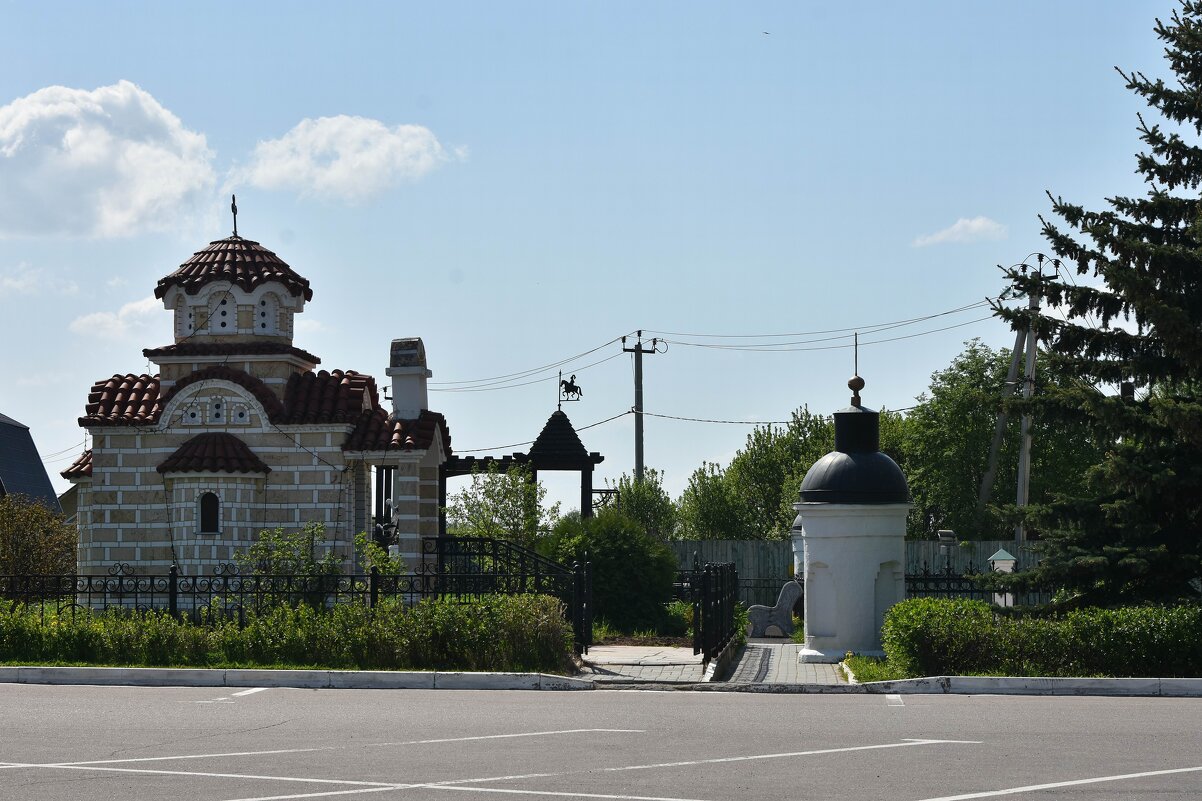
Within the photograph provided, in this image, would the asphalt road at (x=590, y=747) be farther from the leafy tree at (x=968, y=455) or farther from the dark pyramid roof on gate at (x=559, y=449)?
the leafy tree at (x=968, y=455)

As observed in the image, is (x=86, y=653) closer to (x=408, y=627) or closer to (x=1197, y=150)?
(x=408, y=627)

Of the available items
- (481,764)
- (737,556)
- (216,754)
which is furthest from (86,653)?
(737,556)

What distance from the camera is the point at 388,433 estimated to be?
24.5m

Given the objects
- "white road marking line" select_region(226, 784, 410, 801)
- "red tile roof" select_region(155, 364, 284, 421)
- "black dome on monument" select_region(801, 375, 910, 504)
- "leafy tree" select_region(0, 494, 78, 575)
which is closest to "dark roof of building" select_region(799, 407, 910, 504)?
"black dome on monument" select_region(801, 375, 910, 504)

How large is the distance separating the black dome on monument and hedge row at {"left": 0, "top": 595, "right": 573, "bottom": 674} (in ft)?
13.6

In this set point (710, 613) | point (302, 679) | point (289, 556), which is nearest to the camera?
point (302, 679)

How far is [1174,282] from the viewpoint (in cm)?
1775

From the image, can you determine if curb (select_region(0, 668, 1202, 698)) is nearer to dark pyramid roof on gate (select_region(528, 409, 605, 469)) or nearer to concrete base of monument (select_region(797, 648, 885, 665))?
concrete base of monument (select_region(797, 648, 885, 665))

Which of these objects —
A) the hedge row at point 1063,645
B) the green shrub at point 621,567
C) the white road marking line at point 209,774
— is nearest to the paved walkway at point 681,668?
the hedge row at point 1063,645

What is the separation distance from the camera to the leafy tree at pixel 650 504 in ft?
187

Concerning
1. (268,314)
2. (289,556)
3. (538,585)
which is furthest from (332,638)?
(268,314)

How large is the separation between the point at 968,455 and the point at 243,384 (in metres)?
29.4

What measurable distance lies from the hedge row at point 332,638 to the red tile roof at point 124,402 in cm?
612

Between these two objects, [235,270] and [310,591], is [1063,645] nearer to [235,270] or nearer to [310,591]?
[310,591]
